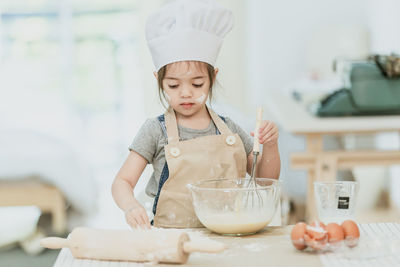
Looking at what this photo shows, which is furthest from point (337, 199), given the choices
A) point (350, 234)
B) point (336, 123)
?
point (336, 123)

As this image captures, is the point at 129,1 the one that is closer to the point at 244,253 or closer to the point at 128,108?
the point at 128,108

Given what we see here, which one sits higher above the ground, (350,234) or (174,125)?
(174,125)

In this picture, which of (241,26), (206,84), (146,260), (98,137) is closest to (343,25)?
(241,26)

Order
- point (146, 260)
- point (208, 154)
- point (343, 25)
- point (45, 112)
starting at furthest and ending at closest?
1. point (45, 112)
2. point (343, 25)
3. point (208, 154)
4. point (146, 260)

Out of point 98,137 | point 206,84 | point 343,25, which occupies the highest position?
point 343,25

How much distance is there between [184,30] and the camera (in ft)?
3.91

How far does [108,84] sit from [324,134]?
337cm

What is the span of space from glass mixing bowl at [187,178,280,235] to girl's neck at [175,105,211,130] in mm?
215

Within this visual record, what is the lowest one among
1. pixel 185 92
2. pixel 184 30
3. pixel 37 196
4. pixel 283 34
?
pixel 37 196

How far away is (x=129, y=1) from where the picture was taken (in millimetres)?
5801

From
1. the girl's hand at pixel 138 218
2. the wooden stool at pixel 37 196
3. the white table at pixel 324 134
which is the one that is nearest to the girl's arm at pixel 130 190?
the girl's hand at pixel 138 218

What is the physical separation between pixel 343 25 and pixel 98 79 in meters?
2.26

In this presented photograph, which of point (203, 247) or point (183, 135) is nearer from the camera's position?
point (203, 247)

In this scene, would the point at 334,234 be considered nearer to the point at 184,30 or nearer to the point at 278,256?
the point at 278,256
